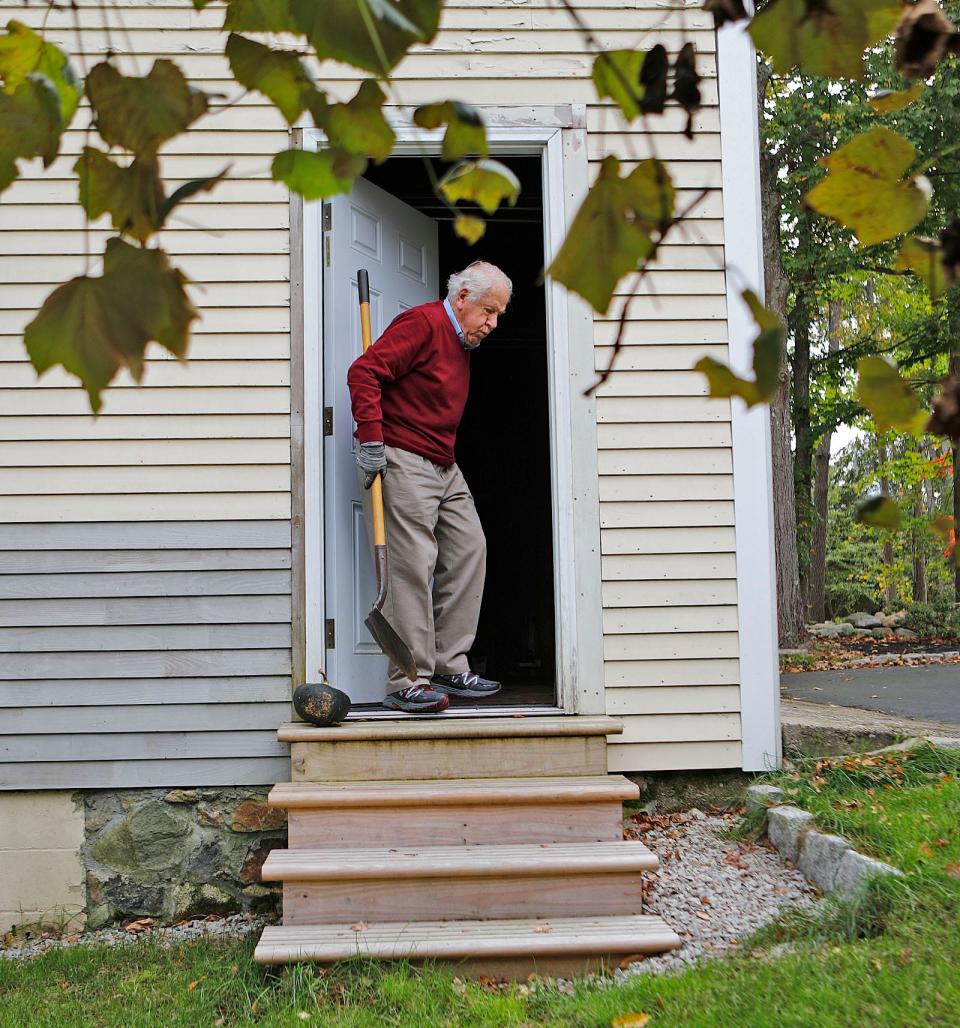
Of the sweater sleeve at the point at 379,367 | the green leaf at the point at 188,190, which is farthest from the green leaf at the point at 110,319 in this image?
the sweater sleeve at the point at 379,367

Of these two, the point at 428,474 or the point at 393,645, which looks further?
the point at 428,474

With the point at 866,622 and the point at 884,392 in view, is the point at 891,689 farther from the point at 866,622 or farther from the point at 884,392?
the point at 866,622

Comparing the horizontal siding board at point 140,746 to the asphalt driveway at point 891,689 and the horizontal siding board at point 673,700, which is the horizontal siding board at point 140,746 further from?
the asphalt driveway at point 891,689

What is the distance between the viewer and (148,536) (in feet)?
12.1

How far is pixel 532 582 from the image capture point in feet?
21.1

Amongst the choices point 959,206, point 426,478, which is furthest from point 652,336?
point 959,206

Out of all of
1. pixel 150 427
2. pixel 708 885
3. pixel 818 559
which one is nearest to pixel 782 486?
pixel 818 559

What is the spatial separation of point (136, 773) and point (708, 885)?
1.94 m

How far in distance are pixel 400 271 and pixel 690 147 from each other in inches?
51.7

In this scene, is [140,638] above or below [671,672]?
above

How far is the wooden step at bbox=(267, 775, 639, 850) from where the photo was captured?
10.2ft

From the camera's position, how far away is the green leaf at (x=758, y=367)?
0.69 metres

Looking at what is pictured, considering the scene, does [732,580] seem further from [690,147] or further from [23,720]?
[23,720]

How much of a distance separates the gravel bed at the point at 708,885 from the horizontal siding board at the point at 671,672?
1.53 feet
